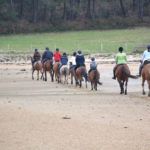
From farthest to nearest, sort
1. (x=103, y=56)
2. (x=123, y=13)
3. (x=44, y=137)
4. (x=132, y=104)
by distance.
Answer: (x=123, y=13) < (x=103, y=56) < (x=132, y=104) < (x=44, y=137)

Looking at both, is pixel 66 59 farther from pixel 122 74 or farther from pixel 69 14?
pixel 69 14

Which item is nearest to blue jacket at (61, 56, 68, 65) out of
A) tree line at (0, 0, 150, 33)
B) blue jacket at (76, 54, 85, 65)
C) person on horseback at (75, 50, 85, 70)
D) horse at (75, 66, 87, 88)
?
person on horseback at (75, 50, 85, 70)

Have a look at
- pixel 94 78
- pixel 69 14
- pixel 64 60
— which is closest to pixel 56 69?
pixel 64 60

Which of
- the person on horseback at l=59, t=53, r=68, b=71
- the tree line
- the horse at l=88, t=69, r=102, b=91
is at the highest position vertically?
the tree line

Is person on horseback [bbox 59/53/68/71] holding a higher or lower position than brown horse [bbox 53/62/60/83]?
higher

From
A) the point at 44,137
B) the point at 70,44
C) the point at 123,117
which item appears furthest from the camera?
the point at 70,44

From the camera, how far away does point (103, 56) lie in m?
66.3

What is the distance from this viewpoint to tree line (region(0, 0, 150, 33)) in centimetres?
10050

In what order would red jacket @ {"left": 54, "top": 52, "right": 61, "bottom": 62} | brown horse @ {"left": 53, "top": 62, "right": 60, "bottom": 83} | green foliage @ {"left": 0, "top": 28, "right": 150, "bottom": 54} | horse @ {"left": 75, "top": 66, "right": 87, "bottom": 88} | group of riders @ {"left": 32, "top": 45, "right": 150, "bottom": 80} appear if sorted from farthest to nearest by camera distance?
green foliage @ {"left": 0, "top": 28, "right": 150, "bottom": 54} < red jacket @ {"left": 54, "top": 52, "right": 61, "bottom": 62} < brown horse @ {"left": 53, "top": 62, "right": 60, "bottom": 83} < horse @ {"left": 75, "top": 66, "right": 87, "bottom": 88} < group of riders @ {"left": 32, "top": 45, "right": 150, "bottom": 80}

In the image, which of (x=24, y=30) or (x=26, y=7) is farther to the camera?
(x=26, y=7)

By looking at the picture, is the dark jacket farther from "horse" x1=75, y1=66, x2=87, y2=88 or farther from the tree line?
the tree line

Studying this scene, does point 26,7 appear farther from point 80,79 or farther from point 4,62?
point 80,79

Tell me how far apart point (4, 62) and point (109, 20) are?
4069cm

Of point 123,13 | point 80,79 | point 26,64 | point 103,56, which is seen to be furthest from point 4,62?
point 123,13
